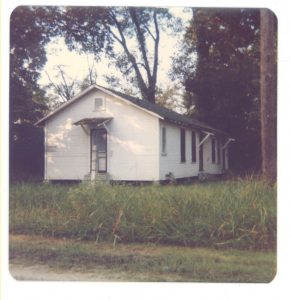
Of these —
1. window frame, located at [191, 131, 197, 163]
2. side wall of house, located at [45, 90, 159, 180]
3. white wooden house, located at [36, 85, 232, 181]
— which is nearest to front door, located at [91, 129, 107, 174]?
white wooden house, located at [36, 85, 232, 181]

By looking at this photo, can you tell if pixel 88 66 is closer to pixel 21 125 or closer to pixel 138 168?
pixel 21 125

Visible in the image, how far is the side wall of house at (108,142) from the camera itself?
5.95 metres

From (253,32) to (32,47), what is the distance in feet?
9.02

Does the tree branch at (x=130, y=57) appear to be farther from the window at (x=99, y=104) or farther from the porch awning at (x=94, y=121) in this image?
the porch awning at (x=94, y=121)

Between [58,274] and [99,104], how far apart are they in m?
3.62

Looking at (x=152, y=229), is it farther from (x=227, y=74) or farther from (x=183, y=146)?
(x=183, y=146)

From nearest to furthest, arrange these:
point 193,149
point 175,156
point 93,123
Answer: point 93,123
point 175,156
point 193,149

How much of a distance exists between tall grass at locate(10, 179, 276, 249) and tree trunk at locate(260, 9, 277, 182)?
36 cm

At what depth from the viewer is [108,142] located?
7.40 meters

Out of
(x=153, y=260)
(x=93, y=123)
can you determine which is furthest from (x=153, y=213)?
(x=93, y=123)

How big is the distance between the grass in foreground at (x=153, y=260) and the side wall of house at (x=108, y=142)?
1.17 meters

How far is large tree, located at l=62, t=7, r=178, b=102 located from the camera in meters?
4.90

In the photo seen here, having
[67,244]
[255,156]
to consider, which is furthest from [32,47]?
[255,156]

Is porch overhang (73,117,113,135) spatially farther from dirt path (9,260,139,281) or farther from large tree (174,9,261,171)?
dirt path (9,260,139,281)
